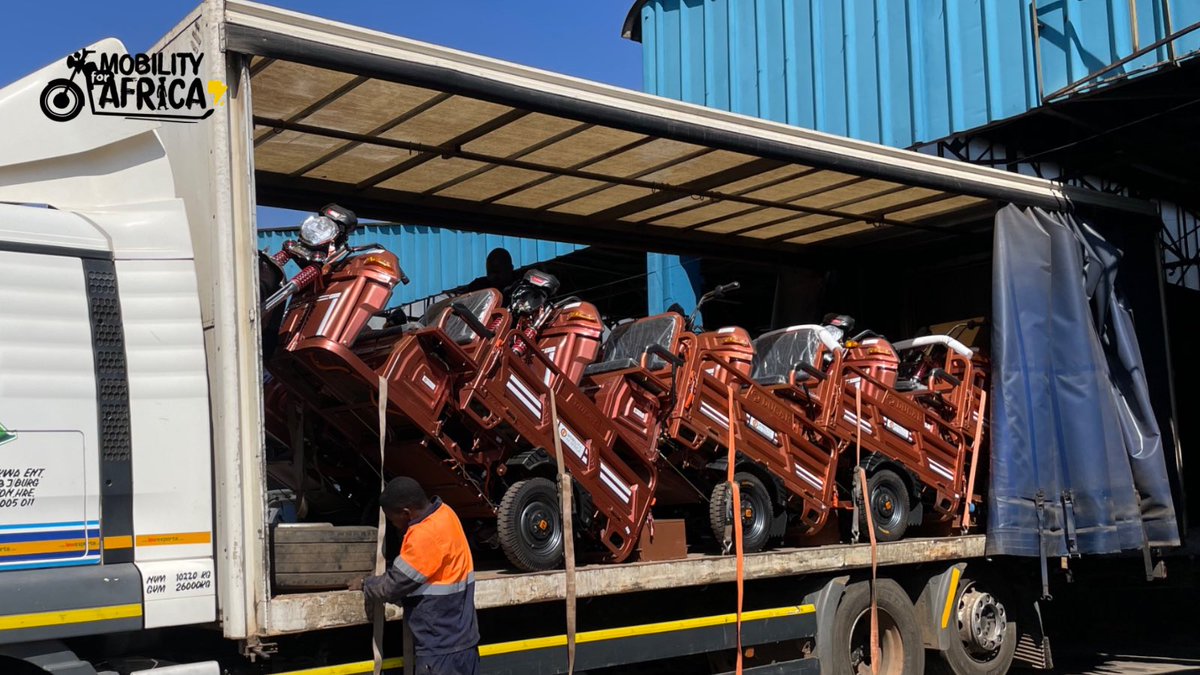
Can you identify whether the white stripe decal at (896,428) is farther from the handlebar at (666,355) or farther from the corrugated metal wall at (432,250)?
the corrugated metal wall at (432,250)

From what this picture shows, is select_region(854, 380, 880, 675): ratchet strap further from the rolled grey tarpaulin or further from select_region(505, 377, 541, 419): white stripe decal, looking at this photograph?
select_region(505, 377, 541, 419): white stripe decal

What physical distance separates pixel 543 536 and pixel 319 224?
1997mm

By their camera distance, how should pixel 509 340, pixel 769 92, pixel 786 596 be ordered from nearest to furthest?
pixel 509 340 < pixel 786 596 < pixel 769 92

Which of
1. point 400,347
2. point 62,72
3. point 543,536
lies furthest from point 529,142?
point 62,72

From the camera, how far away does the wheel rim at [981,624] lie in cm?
839

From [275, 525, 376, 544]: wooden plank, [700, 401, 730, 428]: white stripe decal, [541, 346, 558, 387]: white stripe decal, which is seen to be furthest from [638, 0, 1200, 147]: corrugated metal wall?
[275, 525, 376, 544]: wooden plank

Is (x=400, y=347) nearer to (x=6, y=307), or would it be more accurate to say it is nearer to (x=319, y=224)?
(x=319, y=224)

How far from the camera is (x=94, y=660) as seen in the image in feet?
15.0

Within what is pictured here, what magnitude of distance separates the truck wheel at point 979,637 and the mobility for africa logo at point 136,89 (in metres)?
6.11

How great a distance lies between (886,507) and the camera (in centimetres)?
844

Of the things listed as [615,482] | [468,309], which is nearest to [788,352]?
[615,482]

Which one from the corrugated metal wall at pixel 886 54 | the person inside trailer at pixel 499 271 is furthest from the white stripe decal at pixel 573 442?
the corrugated metal wall at pixel 886 54

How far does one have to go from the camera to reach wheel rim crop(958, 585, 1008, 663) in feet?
27.5

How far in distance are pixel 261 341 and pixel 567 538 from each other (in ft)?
6.26
